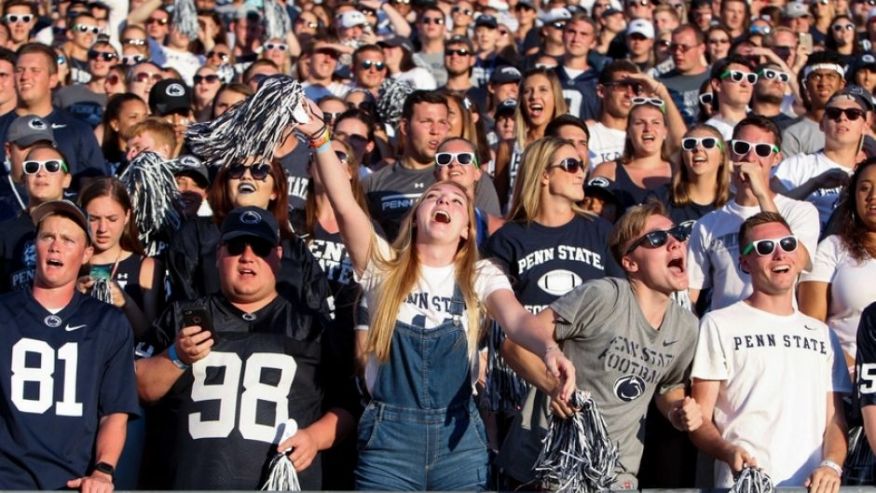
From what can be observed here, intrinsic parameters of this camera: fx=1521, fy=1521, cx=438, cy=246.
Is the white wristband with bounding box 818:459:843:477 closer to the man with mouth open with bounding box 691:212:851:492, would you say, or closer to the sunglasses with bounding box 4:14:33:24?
the man with mouth open with bounding box 691:212:851:492

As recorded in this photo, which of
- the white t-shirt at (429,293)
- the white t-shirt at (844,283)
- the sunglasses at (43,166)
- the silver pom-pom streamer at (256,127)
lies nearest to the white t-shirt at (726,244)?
the white t-shirt at (844,283)

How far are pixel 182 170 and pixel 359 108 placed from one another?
6.45 ft

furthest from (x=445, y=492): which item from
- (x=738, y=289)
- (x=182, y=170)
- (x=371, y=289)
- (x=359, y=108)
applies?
(x=359, y=108)

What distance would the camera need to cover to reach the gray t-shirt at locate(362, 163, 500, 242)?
824 centimetres

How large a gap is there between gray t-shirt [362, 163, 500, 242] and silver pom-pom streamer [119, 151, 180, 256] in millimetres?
1096

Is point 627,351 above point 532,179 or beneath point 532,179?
beneath

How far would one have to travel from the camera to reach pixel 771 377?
6000 mm

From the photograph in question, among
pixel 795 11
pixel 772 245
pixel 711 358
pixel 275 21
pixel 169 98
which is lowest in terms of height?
pixel 711 358

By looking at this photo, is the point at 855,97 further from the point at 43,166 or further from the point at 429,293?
the point at 43,166

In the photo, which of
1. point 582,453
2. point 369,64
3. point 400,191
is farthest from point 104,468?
point 369,64

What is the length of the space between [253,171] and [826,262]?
273 centimetres

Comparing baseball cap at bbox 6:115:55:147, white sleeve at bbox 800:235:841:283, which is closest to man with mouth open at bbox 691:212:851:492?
white sleeve at bbox 800:235:841:283

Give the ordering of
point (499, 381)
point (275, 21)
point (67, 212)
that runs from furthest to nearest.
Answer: point (275, 21)
point (499, 381)
point (67, 212)

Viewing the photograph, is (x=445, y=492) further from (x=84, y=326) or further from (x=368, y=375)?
(x=84, y=326)
